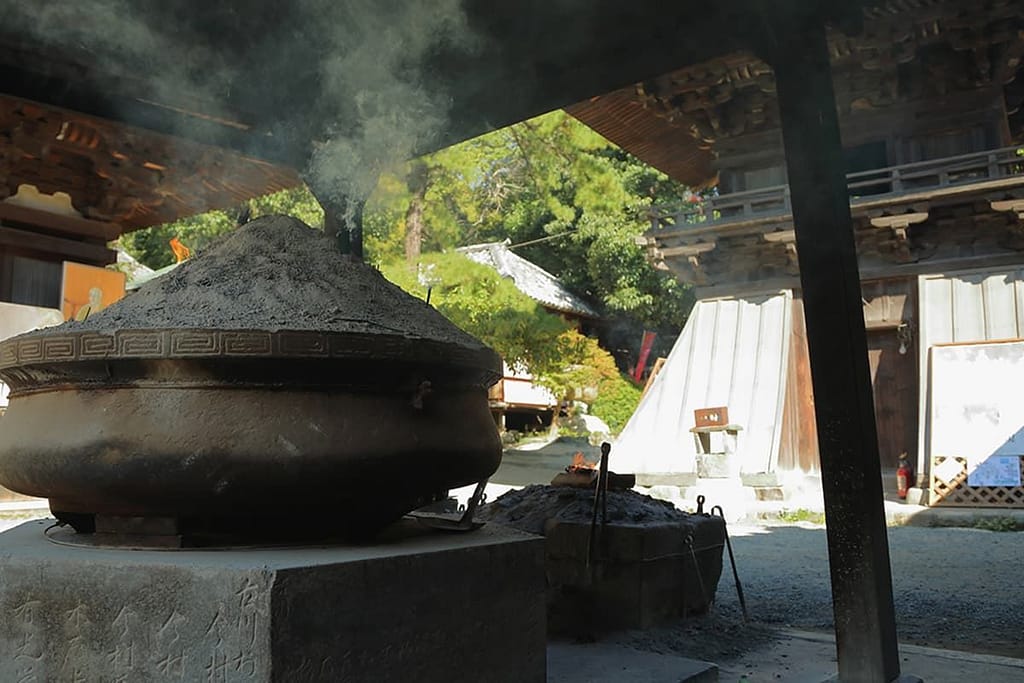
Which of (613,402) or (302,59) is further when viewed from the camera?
(613,402)

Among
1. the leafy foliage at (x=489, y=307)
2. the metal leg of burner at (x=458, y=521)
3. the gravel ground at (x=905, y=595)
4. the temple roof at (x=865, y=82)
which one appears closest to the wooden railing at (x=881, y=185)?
the temple roof at (x=865, y=82)

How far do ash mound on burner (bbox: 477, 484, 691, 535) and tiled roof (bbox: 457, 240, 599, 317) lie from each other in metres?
14.8

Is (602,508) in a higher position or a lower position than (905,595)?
higher

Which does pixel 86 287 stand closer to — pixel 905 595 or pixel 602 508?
pixel 602 508

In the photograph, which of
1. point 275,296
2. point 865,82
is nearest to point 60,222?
point 275,296

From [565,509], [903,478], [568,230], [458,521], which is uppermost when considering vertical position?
[568,230]

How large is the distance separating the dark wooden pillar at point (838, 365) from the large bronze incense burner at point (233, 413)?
143cm

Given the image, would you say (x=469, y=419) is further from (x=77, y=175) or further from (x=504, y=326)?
(x=504, y=326)

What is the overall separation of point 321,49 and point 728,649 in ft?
11.5

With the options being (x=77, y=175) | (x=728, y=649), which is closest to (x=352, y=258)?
(x=728, y=649)

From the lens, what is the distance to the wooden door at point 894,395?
1078 cm

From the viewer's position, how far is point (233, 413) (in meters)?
1.97

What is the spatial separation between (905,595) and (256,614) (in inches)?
194

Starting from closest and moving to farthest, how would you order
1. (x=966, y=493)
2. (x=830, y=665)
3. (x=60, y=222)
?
(x=830, y=665) < (x=60, y=222) < (x=966, y=493)
